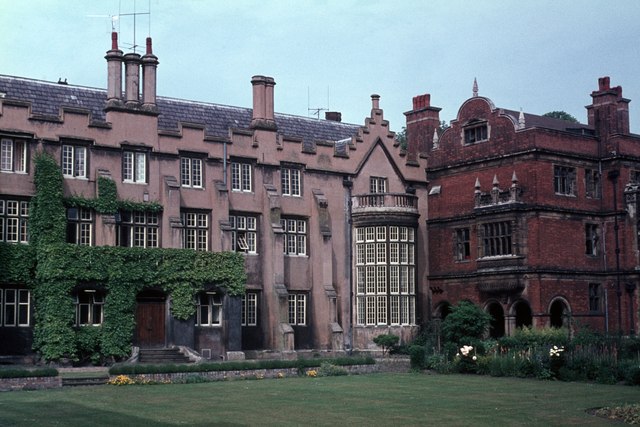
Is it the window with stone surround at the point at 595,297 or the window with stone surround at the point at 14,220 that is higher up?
the window with stone surround at the point at 14,220

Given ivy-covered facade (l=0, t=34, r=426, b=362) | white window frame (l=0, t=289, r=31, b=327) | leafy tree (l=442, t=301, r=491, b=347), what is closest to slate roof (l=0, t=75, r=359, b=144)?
ivy-covered facade (l=0, t=34, r=426, b=362)

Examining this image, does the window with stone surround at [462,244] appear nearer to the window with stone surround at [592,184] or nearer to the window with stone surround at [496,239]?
the window with stone surround at [496,239]

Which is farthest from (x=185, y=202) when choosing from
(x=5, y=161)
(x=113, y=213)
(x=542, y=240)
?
(x=542, y=240)

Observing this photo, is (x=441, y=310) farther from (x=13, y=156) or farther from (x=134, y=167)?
(x=13, y=156)

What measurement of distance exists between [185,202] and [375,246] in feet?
34.7

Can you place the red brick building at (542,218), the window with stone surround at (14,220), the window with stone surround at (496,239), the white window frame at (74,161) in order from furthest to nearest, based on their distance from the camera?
the window with stone surround at (496,239)
the red brick building at (542,218)
the white window frame at (74,161)
the window with stone surround at (14,220)

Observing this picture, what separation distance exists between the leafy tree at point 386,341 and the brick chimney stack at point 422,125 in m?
11.6

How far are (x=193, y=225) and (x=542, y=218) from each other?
16.8 meters

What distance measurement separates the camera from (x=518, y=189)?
5047 centimetres

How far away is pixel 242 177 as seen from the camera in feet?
163

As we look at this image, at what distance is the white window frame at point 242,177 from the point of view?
162 feet

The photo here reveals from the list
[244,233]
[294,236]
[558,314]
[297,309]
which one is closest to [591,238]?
[558,314]

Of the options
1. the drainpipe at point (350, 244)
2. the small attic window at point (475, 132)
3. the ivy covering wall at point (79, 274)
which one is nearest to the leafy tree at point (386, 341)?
the drainpipe at point (350, 244)

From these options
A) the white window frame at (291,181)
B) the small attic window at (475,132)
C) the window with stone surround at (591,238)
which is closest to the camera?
the white window frame at (291,181)
